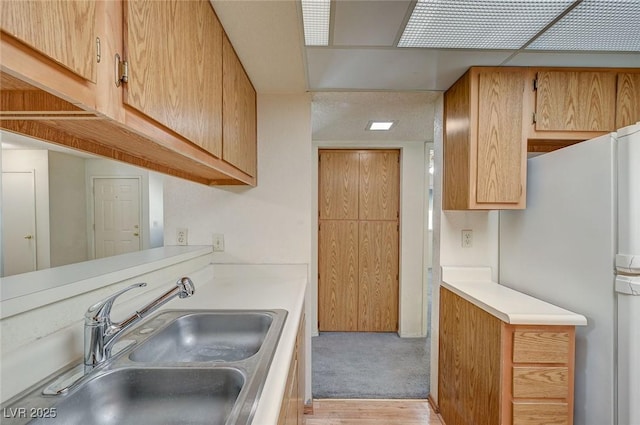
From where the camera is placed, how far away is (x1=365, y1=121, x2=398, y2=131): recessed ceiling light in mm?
2809

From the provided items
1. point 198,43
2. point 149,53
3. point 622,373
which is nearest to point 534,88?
point 622,373

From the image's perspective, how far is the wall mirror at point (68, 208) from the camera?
4.57 m

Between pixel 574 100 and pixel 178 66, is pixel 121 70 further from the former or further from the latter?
pixel 574 100

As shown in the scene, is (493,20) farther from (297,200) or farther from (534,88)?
(297,200)

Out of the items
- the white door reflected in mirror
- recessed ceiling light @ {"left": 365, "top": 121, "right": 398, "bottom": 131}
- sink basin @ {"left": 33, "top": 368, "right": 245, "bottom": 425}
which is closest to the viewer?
sink basin @ {"left": 33, "top": 368, "right": 245, "bottom": 425}

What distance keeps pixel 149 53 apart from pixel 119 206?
17.4 ft

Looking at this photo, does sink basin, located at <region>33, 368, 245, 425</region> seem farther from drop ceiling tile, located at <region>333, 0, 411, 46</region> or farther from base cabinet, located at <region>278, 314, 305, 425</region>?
drop ceiling tile, located at <region>333, 0, 411, 46</region>

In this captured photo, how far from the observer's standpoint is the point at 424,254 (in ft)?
11.5

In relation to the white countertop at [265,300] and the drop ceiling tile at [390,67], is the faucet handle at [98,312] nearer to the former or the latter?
the white countertop at [265,300]

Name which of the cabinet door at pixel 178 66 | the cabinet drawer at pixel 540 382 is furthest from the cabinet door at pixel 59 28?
the cabinet drawer at pixel 540 382

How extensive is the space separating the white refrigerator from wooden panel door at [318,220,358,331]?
6.90 feet

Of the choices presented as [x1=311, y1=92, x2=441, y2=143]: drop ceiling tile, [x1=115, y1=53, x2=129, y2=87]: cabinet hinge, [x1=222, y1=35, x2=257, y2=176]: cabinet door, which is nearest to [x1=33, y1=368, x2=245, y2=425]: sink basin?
[x1=115, y1=53, x2=129, y2=87]: cabinet hinge

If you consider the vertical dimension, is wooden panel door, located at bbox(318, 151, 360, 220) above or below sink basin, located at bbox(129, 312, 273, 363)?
above

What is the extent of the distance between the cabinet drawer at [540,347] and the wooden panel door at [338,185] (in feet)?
7.71
